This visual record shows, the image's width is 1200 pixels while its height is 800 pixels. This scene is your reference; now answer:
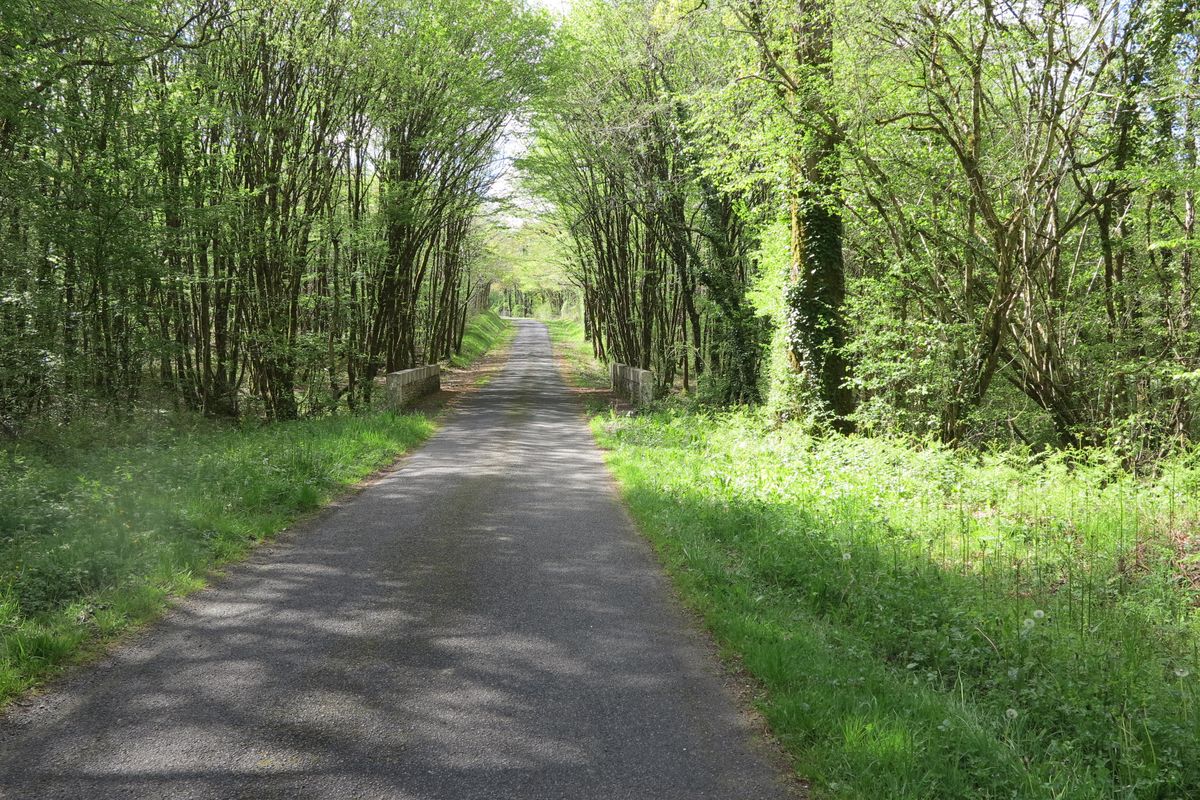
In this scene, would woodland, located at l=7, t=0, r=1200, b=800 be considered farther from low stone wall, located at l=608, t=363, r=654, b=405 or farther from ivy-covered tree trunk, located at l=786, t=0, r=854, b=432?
low stone wall, located at l=608, t=363, r=654, b=405

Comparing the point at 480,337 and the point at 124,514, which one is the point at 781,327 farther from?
the point at 480,337

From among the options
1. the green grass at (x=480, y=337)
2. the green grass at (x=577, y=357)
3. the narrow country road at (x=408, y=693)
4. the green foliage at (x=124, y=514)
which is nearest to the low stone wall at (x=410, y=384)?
the green foliage at (x=124, y=514)

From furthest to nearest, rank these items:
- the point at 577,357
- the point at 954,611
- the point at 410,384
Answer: the point at 577,357 < the point at 410,384 < the point at 954,611

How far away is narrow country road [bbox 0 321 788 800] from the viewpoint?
2996 millimetres

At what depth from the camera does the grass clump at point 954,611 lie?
3.09 meters

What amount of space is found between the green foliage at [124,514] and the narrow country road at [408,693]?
342 millimetres

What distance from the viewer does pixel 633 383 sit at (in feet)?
68.7

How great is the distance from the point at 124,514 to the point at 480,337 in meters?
46.6

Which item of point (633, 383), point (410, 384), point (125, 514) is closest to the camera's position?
point (125, 514)

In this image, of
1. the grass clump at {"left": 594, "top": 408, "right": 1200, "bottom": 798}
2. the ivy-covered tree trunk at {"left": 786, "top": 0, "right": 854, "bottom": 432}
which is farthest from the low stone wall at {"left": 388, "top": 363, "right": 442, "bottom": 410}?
the ivy-covered tree trunk at {"left": 786, "top": 0, "right": 854, "bottom": 432}

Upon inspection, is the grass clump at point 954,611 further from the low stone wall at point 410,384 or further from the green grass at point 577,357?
the green grass at point 577,357

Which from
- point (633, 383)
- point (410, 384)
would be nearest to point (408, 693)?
point (410, 384)

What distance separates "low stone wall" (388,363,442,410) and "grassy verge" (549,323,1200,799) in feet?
34.3

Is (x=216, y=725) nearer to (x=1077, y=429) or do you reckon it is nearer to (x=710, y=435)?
(x=710, y=435)
